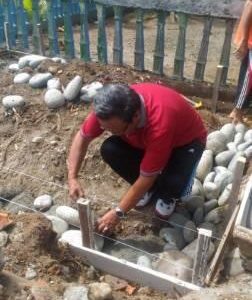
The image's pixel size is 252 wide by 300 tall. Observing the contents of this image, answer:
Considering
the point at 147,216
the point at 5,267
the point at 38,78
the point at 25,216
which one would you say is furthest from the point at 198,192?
the point at 38,78

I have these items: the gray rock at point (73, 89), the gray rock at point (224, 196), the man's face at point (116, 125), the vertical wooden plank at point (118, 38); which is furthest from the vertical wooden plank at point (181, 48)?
the man's face at point (116, 125)

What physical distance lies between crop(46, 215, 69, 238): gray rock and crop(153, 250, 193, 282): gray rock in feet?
2.31

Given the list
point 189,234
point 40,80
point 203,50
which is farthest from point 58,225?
point 203,50

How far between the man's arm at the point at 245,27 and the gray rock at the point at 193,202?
1620 mm

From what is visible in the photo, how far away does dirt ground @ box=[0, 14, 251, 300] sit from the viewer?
3008 mm

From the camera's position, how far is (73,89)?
475 centimetres

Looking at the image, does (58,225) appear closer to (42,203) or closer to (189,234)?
(42,203)

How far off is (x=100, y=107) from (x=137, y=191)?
57 cm

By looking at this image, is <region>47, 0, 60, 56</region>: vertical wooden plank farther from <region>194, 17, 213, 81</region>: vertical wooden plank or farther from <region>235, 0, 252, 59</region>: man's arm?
<region>235, 0, 252, 59</region>: man's arm

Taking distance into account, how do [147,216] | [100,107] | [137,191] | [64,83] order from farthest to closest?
[64,83] → [147,216] → [137,191] → [100,107]

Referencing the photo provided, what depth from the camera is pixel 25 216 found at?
333 centimetres

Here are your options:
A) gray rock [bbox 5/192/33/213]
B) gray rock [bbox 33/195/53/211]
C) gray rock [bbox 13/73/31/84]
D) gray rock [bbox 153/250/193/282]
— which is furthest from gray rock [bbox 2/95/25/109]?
gray rock [bbox 153/250/193/282]

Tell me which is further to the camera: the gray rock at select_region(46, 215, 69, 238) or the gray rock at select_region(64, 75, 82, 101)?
the gray rock at select_region(64, 75, 82, 101)

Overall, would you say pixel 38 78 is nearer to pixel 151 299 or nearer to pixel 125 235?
pixel 125 235
